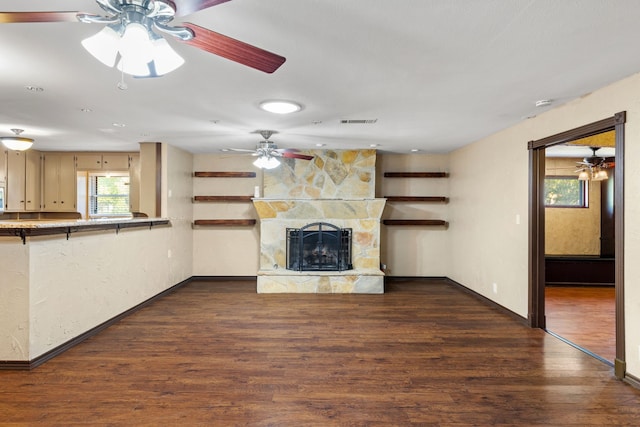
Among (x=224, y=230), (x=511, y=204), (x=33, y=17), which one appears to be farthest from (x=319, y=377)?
(x=224, y=230)

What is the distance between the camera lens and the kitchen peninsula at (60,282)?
2842mm

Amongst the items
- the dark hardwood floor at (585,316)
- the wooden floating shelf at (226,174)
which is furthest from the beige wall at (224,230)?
the dark hardwood floor at (585,316)

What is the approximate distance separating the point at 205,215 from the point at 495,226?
4708 mm

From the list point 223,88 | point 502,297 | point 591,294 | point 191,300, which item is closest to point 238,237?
point 191,300

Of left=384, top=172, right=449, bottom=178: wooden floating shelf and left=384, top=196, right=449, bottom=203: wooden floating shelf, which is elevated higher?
left=384, top=172, right=449, bottom=178: wooden floating shelf

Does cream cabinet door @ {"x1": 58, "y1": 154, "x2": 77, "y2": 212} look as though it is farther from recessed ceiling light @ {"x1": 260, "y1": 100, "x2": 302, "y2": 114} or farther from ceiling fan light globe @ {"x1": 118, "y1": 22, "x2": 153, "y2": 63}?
ceiling fan light globe @ {"x1": 118, "y1": 22, "x2": 153, "y2": 63}

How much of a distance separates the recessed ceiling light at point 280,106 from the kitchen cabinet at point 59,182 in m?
4.87

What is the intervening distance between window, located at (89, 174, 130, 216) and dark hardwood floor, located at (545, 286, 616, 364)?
23.0ft

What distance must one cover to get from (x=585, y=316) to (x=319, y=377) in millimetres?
3651

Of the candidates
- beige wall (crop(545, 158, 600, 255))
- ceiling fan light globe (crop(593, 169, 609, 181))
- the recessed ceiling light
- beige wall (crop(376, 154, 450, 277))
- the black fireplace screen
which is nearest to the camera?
the recessed ceiling light

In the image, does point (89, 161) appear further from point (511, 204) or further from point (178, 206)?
point (511, 204)

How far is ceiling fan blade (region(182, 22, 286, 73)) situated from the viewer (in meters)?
1.53

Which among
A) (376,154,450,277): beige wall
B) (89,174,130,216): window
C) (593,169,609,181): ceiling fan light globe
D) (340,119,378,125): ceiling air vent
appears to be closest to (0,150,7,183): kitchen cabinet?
(89,174,130,216): window

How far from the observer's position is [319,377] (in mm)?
2730
